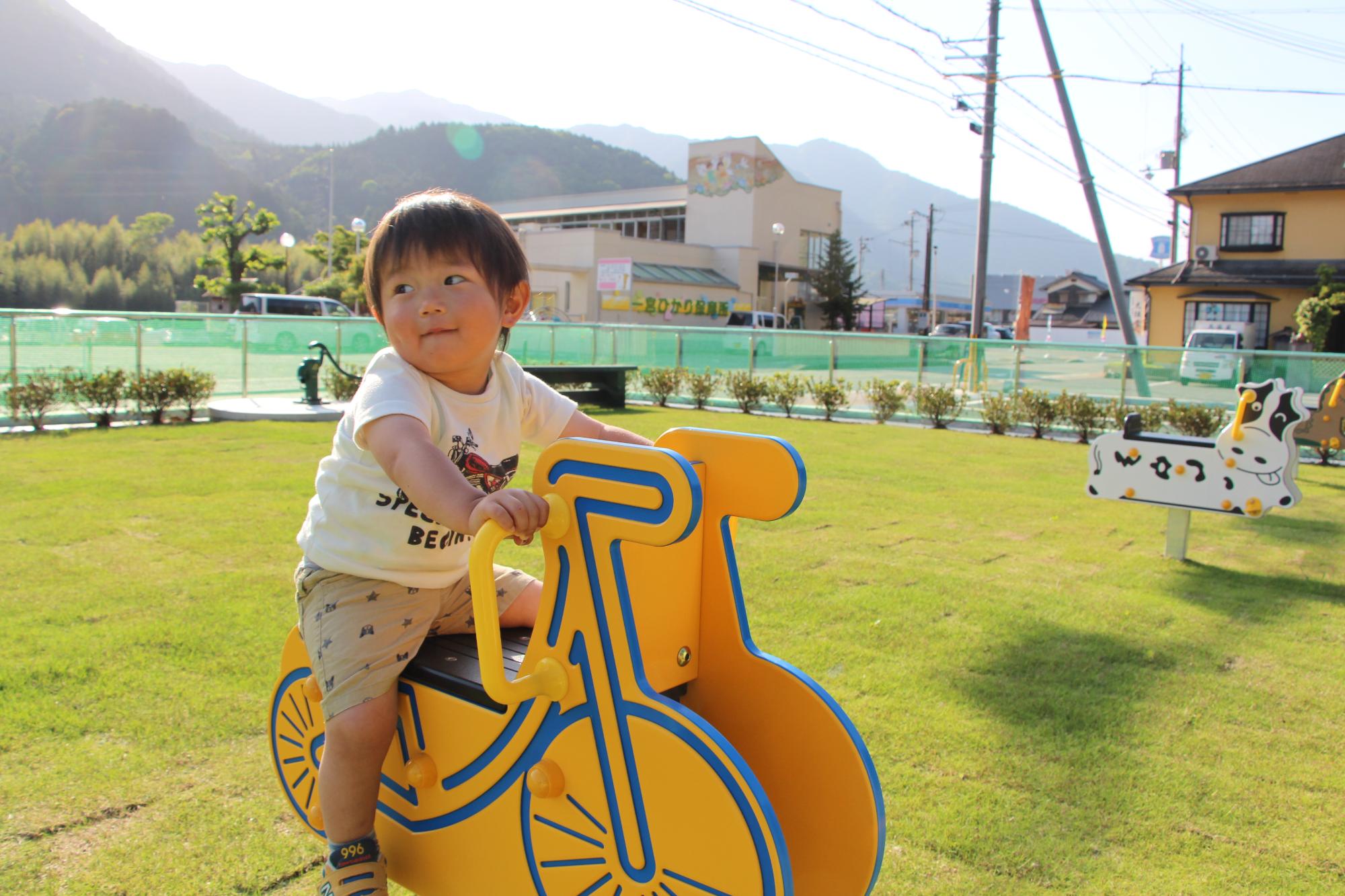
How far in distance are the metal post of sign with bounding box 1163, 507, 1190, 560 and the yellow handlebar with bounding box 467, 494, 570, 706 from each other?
5065 mm

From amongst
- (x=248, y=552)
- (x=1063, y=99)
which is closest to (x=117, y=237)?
(x=1063, y=99)

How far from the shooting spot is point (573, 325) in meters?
17.7

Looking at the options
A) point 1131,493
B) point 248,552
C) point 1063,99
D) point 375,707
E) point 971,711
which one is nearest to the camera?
point 375,707

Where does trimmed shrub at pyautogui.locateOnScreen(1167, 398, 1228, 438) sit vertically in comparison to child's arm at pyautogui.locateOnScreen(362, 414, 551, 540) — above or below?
below

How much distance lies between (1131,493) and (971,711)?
3046 millimetres

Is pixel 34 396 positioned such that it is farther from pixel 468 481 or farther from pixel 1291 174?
pixel 1291 174

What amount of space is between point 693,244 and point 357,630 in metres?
58.4

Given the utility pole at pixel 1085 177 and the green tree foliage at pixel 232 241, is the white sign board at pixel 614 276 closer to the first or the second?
the green tree foliage at pixel 232 241

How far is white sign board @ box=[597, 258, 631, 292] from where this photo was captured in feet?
149

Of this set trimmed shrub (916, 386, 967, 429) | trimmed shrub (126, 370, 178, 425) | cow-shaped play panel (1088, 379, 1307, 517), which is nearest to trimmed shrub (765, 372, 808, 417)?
trimmed shrub (916, 386, 967, 429)

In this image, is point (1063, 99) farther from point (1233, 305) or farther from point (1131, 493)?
point (1233, 305)

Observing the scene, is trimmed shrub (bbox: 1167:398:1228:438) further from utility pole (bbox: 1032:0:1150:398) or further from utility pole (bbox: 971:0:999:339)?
utility pole (bbox: 971:0:999:339)

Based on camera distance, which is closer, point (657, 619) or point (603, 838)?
point (603, 838)

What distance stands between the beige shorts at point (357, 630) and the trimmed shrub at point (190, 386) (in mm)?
10687
